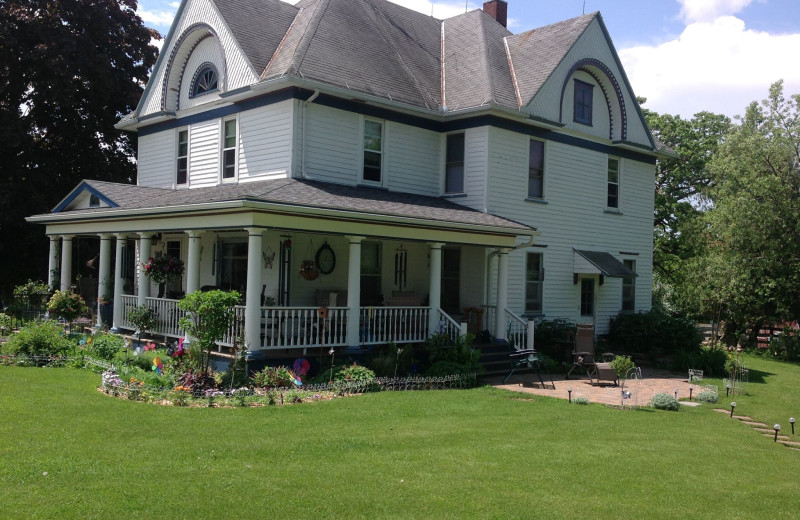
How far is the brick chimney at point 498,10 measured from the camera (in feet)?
81.3

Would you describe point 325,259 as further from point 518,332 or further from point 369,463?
point 369,463

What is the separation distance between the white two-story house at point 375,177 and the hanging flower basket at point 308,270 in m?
0.08

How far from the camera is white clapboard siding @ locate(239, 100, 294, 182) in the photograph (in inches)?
664

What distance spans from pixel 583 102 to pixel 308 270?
10653 mm

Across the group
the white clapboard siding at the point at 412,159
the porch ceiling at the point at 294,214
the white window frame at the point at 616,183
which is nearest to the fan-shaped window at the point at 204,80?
the porch ceiling at the point at 294,214

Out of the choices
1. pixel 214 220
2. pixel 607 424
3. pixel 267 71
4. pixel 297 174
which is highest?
pixel 267 71

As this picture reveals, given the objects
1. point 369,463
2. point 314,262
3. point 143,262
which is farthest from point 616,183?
point 369,463

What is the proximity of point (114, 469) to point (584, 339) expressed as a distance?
1315 centimetres

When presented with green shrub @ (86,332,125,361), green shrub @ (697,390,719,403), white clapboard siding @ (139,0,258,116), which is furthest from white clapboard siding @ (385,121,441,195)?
green shrub @ (697,390,719,403)

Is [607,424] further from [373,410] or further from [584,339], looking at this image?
[584,339]

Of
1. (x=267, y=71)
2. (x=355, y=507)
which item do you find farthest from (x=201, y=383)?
(x=267, y=71)

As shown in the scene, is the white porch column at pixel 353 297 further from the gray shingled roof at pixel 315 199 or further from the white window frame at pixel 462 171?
the white window frame at pixel 462 171

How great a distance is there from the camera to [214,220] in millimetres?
14148

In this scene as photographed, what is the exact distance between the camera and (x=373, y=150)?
18.5 meters
